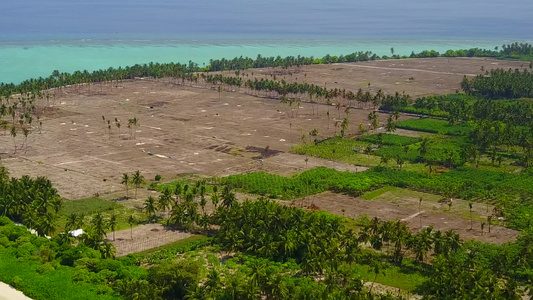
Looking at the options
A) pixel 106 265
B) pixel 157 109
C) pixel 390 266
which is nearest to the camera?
pixel 106 265

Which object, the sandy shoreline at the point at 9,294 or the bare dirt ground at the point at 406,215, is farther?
the bare dirt ground at the point at 406,215

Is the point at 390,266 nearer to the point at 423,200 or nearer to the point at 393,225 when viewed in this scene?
the point at 393,225

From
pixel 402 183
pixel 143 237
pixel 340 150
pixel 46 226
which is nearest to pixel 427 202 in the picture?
pixel 402 183

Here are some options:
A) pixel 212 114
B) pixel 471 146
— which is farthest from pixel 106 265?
pixel 212 114

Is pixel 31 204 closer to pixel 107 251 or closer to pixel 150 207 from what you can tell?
pixel 150 207

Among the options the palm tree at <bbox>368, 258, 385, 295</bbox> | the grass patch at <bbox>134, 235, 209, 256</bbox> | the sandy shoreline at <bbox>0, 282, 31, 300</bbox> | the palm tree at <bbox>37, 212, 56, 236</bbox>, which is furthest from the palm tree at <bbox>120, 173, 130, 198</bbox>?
the palm tree at <bbox>368, 258, 385, 295</bbox>

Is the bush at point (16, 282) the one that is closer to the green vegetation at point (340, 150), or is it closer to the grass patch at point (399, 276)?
the grass patch at point (399, 276)

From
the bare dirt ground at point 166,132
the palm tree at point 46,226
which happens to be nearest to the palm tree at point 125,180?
the bare dirt ground at point 166,132
